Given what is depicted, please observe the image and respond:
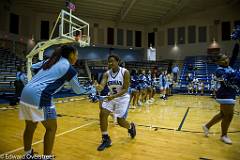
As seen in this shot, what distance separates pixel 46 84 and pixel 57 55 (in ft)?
1.27

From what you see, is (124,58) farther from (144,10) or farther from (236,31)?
(236,31)

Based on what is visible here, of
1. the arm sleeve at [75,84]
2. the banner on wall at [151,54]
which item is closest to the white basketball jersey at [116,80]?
the arm sleeve at [75,84]

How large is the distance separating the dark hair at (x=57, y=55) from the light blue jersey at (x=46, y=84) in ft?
0.15

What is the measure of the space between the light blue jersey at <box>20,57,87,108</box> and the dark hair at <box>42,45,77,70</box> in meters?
0.04

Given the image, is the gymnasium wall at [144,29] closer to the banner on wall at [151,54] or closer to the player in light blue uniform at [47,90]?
the banner on wall at [151,54]

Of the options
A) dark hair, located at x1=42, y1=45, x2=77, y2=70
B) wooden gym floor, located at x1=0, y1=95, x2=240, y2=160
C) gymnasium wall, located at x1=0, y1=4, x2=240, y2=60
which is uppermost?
gymnasium wall, located at x1=0, y1=4, x2=240, y2=60

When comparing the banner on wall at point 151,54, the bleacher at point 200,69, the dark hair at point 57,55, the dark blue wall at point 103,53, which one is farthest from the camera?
the banner on wall at point 151,54

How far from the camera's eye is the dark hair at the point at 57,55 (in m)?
2.72

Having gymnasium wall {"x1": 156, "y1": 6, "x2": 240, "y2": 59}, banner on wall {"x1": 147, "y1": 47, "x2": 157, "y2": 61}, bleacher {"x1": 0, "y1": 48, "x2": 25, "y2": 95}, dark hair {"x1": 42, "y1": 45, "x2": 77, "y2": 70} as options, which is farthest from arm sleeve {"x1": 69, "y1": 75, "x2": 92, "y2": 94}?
banner on wall {"x1": 147, "y1": 47, "x2": 157, "y2": 61}

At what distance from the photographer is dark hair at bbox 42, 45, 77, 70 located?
2.72 metres

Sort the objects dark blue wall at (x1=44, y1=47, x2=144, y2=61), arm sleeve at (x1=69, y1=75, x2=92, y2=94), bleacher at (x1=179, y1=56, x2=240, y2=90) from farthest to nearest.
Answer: dark blue wall at (x1=44, y1=47, x2=144, y2=61) < bleacher at (x1=179, y1=56, x2=240, y2=90) < arm sleeve at (x1=69, y1=75, x2=92, y2=94)

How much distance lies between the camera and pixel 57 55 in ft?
9.07

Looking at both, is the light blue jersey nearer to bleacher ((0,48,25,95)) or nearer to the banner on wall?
bleacher ((0,48,25,95))

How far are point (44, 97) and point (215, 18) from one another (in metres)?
25.2
